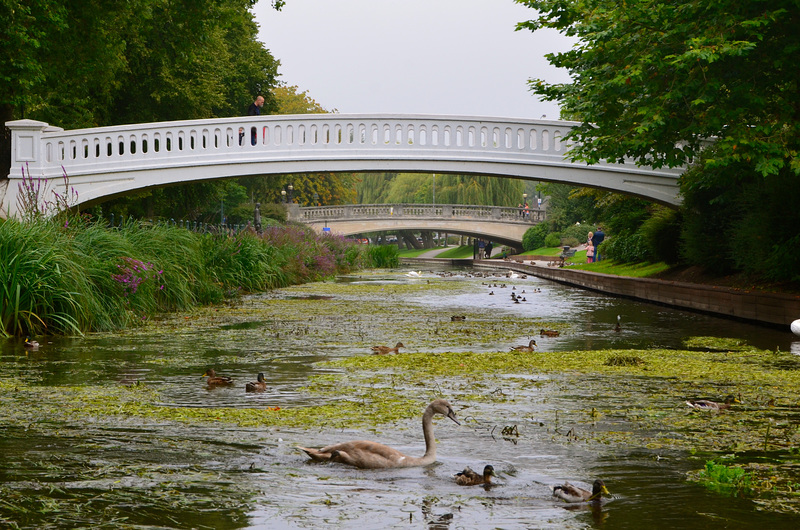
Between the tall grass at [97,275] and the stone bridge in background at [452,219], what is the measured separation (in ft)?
160

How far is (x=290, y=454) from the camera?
5598 millimetres

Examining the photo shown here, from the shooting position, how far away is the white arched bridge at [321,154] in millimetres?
25750

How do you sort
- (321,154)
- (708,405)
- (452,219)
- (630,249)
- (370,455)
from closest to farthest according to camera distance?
(370,455), (708,405), (321,154), (630,249), (452,219)

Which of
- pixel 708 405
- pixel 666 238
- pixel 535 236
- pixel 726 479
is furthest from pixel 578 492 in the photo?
pixel 535 236

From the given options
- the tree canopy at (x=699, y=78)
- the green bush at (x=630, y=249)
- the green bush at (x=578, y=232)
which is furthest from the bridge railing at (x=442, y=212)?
the tree canopy at (x=699, y=78)

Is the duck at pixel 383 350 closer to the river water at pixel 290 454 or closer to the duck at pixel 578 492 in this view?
the river water at pixel 290 454

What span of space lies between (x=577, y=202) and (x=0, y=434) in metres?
53.8

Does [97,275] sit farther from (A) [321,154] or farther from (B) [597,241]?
(B) [597,241]

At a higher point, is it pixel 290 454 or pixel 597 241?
pixel 597 241

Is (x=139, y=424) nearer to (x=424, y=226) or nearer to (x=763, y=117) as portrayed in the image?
(x=763, y=117)

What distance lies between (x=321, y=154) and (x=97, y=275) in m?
14.7

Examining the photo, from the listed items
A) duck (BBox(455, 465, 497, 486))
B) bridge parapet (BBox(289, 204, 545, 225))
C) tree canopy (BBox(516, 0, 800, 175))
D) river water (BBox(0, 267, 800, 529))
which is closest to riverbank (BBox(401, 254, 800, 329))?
tree canopy (BBox(516, 0, 800, 175))

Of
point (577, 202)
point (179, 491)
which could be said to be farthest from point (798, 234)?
point (577, 202)

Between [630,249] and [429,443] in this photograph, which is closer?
[429,443]
